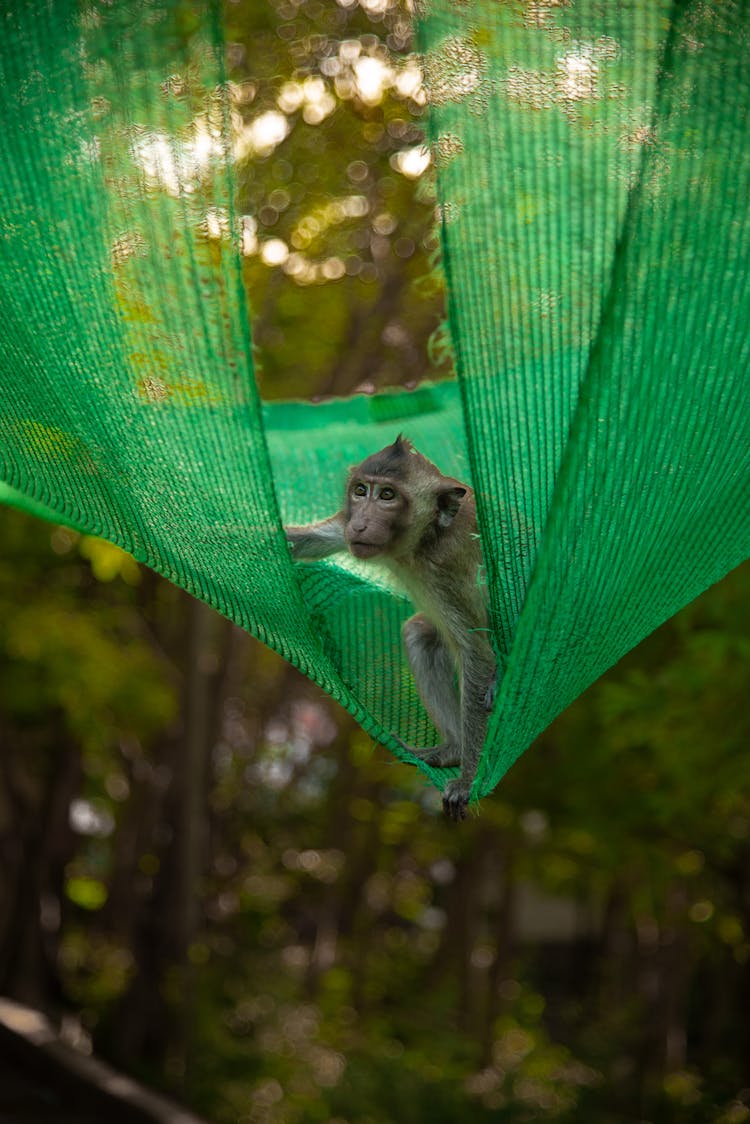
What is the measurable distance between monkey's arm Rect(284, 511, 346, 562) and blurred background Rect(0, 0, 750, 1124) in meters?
1.45

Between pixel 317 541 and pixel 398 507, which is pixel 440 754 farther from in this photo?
pixel 317 541

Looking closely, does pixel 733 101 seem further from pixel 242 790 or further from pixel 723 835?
pixel 242 790

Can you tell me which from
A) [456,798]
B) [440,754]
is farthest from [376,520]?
[456,798]

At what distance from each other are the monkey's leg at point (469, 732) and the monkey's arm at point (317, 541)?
68 cm

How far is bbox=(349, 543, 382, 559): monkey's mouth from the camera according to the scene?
11.1ft

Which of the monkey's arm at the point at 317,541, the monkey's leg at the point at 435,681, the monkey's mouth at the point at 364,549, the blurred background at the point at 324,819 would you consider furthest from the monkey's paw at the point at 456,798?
the blurred background at the point at 324,819

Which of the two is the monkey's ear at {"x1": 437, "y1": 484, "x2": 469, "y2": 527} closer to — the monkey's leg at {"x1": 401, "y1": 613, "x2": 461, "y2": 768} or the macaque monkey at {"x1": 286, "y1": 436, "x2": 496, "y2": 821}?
the macaque monkey at {"x1": 286, "y1": 436, "x2": 496, "y2": 821}

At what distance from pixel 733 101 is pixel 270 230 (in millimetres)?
5751

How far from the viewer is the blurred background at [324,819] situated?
6988mm

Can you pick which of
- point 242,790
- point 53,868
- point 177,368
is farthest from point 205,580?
point 242,790

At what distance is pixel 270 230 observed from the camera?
26.3 feet

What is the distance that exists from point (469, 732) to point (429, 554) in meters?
0.53

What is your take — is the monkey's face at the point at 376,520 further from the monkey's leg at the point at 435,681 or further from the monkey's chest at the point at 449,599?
the monkey's leg at the point at 435,681

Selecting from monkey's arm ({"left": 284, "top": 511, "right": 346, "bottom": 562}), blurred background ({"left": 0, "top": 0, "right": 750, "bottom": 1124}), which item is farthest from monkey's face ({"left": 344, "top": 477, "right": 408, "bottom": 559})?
blurred background ({"left": 0, "top": 0, "right": 750, "bottom": 1124})
